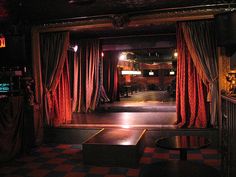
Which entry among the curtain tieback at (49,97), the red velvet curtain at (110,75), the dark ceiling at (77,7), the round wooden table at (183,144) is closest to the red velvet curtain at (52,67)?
the curtain tieback at (49,97)

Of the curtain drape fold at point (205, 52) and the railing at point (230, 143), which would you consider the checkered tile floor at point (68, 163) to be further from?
the curtain drape fold at point (205, 52)

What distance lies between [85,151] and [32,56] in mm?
3056

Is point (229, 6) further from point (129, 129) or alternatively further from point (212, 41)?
point (129, 129)

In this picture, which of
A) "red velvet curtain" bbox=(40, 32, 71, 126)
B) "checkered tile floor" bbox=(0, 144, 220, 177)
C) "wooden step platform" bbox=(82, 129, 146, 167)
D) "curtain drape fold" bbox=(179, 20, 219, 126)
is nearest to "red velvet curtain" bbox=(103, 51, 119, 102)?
"red velvet curtain" bbox=(40, 32, 71, 126)

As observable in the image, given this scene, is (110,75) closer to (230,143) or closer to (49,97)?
(49,97)

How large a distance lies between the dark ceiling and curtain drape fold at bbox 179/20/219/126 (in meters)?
0.48

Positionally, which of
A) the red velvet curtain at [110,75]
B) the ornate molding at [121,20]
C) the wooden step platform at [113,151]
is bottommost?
the wooden step platform at [113,151]

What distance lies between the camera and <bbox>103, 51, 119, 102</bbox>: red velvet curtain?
11.5 m

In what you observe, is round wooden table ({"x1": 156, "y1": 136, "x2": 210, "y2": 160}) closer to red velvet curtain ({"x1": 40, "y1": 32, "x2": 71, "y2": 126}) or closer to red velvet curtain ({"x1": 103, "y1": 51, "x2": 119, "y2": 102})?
red velvet curtain ({"x1": 40, "y1": 32, "x2": 71, "y2": 126})

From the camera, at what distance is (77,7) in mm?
5324

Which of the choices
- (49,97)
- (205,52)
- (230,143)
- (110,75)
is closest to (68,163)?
(49,97)

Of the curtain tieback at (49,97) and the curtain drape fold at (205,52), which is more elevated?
the curtain drape fold at (205,52)

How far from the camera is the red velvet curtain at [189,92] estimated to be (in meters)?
5.76

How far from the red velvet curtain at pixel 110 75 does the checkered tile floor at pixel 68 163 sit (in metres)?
5.92
